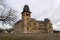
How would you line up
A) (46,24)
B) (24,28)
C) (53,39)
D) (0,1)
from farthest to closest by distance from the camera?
1. (46,24)
2. (24,28)
3. (53,39)
4. (0,1)

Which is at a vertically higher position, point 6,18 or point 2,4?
point 2,4

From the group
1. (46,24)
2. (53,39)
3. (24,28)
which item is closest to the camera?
(53,39)

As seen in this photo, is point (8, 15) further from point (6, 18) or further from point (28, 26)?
point (28, 26)

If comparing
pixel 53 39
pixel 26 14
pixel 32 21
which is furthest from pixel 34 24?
pixel 53 39

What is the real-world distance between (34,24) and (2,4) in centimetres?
6548

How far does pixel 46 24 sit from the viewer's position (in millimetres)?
94062

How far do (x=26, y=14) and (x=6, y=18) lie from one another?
6100 centimetres

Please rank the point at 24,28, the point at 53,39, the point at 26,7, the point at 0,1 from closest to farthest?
the point at 0,1 < the point at 53,39 < the point at 24,28 < the point at 26,7

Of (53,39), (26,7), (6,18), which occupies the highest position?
(26,7)

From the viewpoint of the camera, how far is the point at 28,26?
8356cm

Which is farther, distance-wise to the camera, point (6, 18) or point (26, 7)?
point (26, 7)

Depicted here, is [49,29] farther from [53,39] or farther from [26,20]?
[53,39]

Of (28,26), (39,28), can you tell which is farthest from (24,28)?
(39,28)

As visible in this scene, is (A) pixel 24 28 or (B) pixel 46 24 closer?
(A) pixel 24 28
